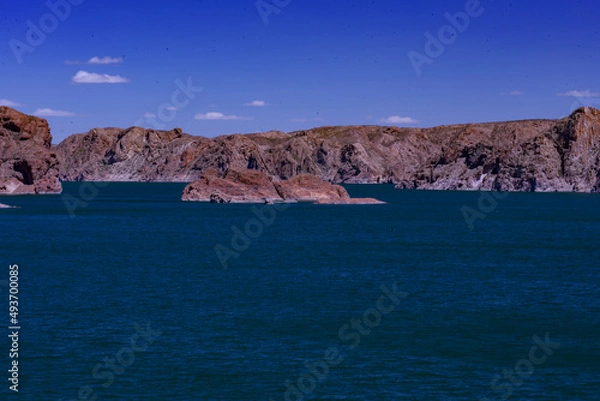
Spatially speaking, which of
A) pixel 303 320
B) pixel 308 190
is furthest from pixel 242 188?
pixel 303 320

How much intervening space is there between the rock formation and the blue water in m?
79.5

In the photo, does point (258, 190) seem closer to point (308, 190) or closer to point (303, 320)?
point (308, 190)

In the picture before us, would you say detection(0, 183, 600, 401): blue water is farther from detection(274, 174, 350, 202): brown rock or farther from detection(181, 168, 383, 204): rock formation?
detection(274, 174, 350, 202): brown rock

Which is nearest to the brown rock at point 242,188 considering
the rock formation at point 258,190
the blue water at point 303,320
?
the rock formation at point 258,190

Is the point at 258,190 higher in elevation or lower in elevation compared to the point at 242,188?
lower

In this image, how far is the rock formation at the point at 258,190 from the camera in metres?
168

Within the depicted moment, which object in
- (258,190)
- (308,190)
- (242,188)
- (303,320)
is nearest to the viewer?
(303,320)

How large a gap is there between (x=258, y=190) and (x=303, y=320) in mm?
125340

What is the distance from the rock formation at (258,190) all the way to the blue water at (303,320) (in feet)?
261

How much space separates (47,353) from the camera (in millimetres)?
35469

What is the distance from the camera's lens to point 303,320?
4325cm

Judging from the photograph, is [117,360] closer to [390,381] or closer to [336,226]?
[390,381]

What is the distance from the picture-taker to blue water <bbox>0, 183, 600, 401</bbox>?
32219 millimetres

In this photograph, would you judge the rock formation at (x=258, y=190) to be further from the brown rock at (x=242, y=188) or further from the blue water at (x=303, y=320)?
the blue water at (x=303, y=320)
